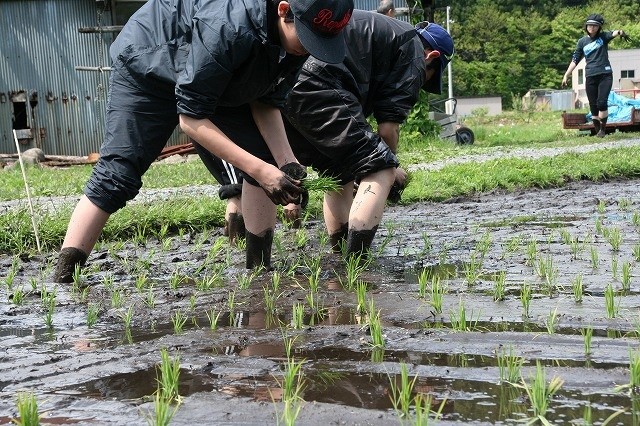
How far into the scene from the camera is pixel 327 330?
3.30 m

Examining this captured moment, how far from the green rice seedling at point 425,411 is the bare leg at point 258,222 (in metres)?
2.43

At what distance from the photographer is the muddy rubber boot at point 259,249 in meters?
4.82

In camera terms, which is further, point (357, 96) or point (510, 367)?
point (357, 96)

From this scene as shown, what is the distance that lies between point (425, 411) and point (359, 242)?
2.79m

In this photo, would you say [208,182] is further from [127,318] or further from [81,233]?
[127,318]

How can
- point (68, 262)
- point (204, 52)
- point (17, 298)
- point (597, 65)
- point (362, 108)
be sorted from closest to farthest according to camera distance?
point (204, 52), point (17, 298), point (68, 262), point (362, 108), point (597, 65)

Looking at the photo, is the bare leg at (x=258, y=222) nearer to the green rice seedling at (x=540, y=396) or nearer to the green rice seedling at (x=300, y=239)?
the green rice seedling at (x=300, y=239)

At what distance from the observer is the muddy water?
2.44 m

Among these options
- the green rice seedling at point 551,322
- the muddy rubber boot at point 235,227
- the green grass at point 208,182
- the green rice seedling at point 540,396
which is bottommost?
the green rice seedling at point 540,396

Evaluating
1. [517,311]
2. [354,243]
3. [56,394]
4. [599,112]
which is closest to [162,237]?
[354,243]

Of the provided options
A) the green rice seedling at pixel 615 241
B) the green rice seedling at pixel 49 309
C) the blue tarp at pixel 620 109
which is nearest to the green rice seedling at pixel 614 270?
the green rice seedling at pixel 615 241

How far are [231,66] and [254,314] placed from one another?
103cm

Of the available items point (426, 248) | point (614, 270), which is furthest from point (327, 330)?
point (426, 248)

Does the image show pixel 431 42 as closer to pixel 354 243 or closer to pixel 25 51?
pixel 354 243
